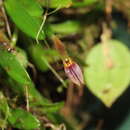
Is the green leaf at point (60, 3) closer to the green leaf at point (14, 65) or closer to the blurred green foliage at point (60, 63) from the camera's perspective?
the blurred green foliage at point (60, 63)

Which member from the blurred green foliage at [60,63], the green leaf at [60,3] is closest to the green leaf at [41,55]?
the blurred green foliage at [60,63]

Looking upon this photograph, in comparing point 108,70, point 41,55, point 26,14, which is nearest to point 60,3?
point 26,14

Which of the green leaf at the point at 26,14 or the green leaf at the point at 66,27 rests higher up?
the green leaf at the point at 26,14

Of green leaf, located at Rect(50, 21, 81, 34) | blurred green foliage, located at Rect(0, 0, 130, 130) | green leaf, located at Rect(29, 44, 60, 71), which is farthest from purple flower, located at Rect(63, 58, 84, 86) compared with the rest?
green leaf, located at Rect(50, 21, 81, 34)

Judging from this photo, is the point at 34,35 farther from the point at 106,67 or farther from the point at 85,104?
the point at 85,104

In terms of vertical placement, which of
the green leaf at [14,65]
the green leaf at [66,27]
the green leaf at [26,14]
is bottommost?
the green leaf at [66,27]
